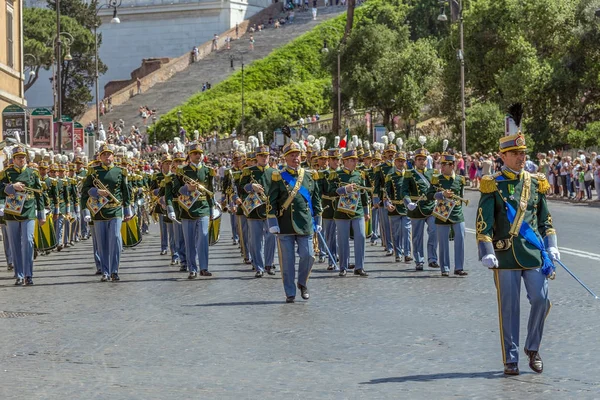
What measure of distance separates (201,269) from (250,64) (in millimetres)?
78583

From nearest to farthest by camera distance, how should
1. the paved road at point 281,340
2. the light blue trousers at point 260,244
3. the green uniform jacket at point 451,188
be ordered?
1. the paved road at point 281,340
2. the green uniform jacket at point 451,188
3. the light blue trousers at point 260,244

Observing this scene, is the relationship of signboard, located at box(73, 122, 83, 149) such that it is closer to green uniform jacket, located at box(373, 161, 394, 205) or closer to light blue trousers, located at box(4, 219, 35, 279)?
green uniform jacket, located at box(373, 161, 394, 205)

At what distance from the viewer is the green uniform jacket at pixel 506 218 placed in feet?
34.7

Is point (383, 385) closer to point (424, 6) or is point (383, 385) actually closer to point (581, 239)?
point (581, 239)

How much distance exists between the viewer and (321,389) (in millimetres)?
9844

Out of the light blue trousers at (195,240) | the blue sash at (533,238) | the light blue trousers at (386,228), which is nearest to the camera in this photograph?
the blue sash at (533,238)

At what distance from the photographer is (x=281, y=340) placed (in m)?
12.4

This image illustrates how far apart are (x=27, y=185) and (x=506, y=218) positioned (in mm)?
9690

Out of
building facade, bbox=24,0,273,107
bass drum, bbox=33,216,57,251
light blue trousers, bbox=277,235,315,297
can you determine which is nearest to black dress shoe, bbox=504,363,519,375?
light blue trousers, bbox=277,235,315,297

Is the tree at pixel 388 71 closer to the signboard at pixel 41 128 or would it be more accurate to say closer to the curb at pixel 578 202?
the curb at pixel 578 202

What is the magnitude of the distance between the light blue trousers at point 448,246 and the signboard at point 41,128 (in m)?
20.1

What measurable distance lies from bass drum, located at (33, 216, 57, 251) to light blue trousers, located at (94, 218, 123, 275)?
345 centimetres

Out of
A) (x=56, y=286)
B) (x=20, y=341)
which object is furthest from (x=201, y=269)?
(x=20, y=341)

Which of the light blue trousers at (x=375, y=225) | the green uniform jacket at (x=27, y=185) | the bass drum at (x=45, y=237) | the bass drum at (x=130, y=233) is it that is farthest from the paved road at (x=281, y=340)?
the light blue trousers at (x=375, y=225)
